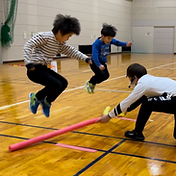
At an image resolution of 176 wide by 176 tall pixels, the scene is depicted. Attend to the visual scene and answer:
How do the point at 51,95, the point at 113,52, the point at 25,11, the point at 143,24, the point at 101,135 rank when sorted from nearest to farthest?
the point at 101,135 → the point at 51,95 → the point at 25,11 → the point at 113,52 → the point at 143,24

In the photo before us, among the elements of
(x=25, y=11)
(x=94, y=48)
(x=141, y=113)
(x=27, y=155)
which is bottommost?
(x=27, y=155)

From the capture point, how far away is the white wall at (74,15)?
1184cm

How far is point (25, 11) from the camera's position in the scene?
11914 mm

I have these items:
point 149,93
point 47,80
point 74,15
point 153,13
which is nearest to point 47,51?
point 47,80

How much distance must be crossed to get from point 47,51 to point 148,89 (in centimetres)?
130

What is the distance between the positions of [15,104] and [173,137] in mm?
2508

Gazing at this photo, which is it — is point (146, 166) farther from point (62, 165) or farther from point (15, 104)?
point (15, 104)

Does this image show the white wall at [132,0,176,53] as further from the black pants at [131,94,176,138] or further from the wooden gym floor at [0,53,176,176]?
the black pants at [131,94,176,138]

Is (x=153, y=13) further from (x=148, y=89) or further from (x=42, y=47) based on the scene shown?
(x=148, y=89)

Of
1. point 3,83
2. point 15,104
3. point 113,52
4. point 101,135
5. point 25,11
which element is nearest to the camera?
point 101,135

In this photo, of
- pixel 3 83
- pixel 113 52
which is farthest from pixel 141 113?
pixel 113 52

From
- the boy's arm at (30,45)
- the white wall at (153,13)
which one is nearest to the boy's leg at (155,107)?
the boy's arm at (30,45)

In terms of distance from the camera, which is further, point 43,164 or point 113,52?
point 113,52

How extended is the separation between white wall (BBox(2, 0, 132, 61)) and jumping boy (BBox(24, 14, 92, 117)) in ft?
28.0
